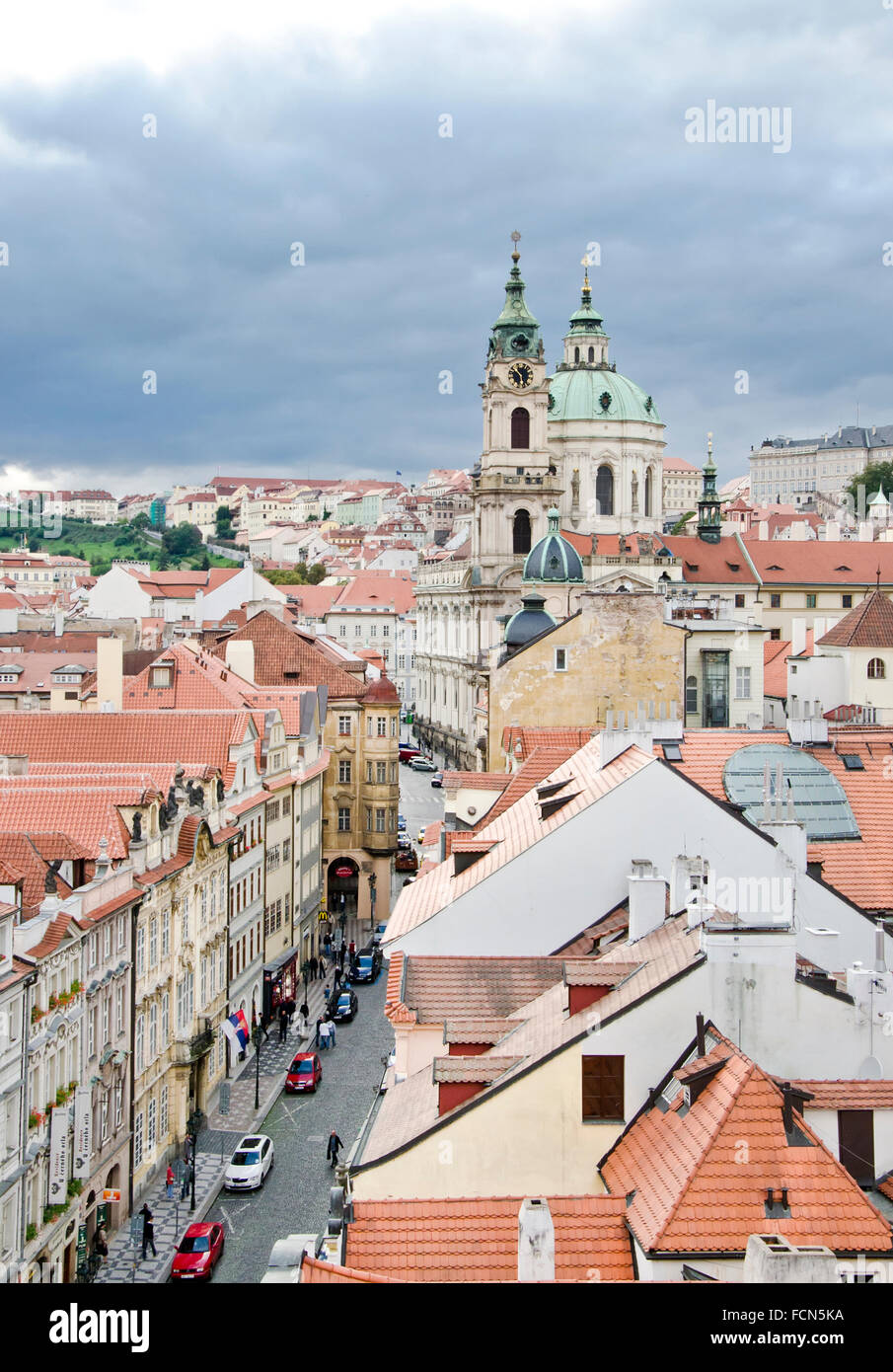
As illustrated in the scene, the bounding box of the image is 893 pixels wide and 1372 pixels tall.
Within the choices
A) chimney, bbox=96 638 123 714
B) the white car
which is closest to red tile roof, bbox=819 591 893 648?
chimney, bbox=96 638 123 714

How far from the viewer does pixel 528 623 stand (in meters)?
52.0

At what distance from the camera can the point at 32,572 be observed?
634 ft

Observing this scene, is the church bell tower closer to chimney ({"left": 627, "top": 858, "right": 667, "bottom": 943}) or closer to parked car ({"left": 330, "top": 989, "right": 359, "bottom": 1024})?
parked car ({"left": 330, "top": 989, "right": 359, "bottom": 1024})

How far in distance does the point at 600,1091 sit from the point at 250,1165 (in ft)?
59.8

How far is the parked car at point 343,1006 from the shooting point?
44.8 metres

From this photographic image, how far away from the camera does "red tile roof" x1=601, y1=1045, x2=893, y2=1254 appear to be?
40.7 feet

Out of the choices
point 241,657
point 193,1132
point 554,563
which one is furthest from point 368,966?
point 554,563

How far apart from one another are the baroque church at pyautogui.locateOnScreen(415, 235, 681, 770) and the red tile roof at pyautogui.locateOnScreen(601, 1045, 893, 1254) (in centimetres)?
8992

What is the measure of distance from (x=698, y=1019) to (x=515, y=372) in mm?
102984

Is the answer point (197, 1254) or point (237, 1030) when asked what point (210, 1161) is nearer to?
point (237, 1030)

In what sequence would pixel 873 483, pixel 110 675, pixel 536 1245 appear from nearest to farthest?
pixel 536 1245
pixel 110 675
pixel 873 483
